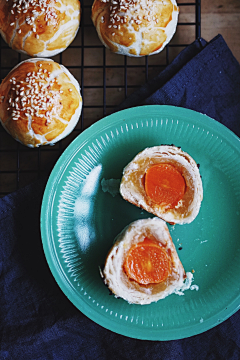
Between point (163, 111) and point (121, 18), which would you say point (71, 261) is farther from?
point (121, 18)

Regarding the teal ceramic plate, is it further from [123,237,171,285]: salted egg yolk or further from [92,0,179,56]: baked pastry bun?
[92,0,179,56]: baked pastry bun

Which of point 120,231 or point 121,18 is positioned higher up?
point 121,18

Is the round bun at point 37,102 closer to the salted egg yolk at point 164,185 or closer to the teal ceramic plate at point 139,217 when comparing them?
the teal ceramic plate at point 139,217

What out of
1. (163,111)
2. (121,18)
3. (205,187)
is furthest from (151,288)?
(121,18)

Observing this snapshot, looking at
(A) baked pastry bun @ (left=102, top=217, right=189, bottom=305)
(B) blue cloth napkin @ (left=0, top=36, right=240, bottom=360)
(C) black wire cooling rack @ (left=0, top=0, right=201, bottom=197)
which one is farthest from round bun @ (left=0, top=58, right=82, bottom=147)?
(A) baked pastry bun @ (left=102, top=217, right=189, bottom=305)

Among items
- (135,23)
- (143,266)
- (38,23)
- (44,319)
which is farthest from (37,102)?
(44,319)
